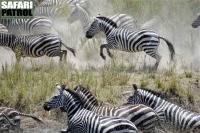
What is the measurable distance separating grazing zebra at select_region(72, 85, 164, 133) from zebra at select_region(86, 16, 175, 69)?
15.1 ft

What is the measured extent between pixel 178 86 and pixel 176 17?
7154 mm

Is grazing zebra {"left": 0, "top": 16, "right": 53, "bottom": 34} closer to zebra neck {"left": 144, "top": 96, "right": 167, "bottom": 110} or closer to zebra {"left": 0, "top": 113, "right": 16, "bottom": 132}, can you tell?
zebra {"left": 0, "top": 113, "right": 16, "bottom": 132}

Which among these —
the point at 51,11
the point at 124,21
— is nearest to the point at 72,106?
the point at 124,21

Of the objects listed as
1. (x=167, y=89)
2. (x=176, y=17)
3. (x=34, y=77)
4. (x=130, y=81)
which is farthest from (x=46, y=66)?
(x=176, y=17)

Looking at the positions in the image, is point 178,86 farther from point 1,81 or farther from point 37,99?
point 1,81

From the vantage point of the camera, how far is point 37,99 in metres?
11.5

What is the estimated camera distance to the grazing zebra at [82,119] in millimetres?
8047

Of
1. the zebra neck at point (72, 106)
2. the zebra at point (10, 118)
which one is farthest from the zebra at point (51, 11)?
the zebra neck at point (72, 106)

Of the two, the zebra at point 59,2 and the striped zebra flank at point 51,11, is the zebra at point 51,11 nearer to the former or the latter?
the striped zebra flank at point 51,11

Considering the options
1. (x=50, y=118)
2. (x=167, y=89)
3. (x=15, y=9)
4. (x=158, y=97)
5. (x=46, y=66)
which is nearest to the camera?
(x=158, y=97)

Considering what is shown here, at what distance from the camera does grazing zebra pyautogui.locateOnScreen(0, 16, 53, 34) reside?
666 inches

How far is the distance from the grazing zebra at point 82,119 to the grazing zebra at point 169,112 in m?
1.30

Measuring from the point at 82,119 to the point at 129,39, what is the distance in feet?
19.6

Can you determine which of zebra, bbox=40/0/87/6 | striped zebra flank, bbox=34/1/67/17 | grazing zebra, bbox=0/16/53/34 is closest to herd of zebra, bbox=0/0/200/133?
grazing zebra, bbox=0/16/53/34
